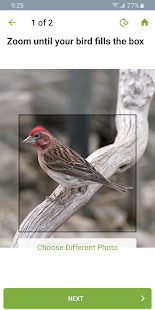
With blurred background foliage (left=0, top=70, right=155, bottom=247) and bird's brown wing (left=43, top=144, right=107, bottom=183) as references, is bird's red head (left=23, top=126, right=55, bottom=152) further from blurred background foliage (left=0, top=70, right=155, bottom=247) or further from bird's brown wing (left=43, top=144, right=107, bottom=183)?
blurred background foliage (left=0, top=70, right=155, bottom=247)

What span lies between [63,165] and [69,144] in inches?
43.3

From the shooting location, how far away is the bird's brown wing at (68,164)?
1.94 metres

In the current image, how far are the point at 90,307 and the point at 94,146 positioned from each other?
1920 mm

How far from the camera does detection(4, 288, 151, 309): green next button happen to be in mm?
1568

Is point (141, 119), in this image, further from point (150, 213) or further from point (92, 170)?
point (150, 213)

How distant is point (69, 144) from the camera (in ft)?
10.2

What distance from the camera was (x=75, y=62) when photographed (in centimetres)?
208

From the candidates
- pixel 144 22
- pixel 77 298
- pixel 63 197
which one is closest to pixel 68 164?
pixel 63 197

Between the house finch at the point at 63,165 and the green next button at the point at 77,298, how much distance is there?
65cm

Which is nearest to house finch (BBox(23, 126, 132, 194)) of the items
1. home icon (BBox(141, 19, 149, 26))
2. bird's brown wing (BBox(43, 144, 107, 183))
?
bird's brown wing (BBox(43, 144, 107, 183))

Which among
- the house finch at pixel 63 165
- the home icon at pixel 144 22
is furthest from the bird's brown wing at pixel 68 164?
the home icon at pixel 144 22

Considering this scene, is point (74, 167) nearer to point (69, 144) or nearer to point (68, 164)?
point (68, 164)

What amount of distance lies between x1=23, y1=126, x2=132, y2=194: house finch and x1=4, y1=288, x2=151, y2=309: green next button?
645 millimetres

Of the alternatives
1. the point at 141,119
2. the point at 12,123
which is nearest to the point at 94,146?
the point at 141,119
